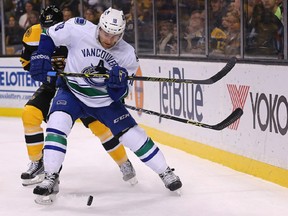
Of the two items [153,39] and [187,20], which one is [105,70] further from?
[153,39]

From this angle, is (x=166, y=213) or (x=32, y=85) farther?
(x=32, y=85)

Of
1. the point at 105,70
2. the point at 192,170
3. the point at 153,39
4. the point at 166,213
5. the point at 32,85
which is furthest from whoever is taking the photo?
the point at 32,85

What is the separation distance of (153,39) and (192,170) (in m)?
2.72

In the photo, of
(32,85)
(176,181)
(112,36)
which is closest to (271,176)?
(176,181)

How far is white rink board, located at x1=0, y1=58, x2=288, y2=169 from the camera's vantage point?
5176 millimetres

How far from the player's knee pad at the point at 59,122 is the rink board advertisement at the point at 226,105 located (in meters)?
1.33

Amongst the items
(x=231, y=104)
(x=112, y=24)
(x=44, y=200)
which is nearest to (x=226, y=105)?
(x=231, y=104)

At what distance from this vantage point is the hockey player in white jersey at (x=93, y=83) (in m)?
4.73

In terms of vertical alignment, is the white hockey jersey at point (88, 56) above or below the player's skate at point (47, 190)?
above

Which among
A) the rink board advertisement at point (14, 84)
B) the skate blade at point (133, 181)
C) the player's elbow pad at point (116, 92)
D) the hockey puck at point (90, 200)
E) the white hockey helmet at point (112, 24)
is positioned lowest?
the skate blade at point (133, 181)

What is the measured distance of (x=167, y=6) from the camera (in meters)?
7.92

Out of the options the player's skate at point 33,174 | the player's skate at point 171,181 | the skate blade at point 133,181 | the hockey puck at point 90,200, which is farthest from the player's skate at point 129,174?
the hockey puck at point 90,200

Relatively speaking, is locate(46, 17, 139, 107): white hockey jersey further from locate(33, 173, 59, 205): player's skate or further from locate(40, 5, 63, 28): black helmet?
locate(33, 173, 59, 205): player's skate

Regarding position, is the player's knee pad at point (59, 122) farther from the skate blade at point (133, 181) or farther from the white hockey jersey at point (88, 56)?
the skate blade at point (133, 181)
